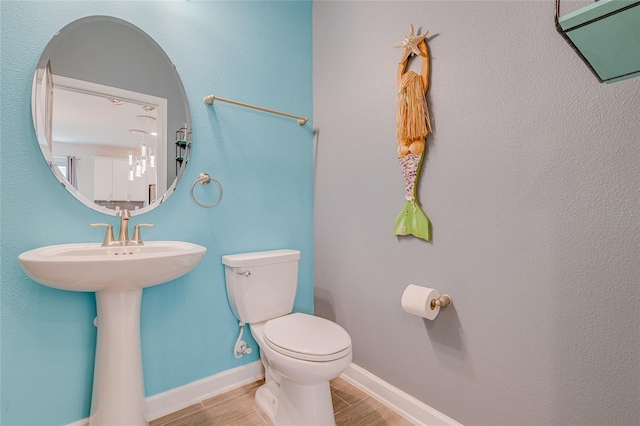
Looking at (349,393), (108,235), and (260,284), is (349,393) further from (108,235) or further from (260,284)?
(108,235)

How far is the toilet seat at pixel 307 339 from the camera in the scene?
1.22m

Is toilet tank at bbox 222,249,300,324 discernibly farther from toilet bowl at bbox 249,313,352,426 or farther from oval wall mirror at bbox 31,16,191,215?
oval wall mirror at bbox 31,16,191,215

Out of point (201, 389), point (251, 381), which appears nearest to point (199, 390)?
point (201, 389)

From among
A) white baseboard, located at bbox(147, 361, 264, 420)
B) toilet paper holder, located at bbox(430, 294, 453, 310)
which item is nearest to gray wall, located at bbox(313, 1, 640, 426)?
toilet paper holder, located at bbox(430, 294, 453, 310)

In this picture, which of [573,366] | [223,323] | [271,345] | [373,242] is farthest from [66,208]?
[573,366]

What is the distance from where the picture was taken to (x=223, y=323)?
1.72 m

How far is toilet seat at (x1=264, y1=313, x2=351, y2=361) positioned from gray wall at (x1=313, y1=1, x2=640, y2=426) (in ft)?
1.19

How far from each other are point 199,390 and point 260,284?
64 cm

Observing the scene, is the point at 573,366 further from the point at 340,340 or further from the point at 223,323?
the point at 223,323

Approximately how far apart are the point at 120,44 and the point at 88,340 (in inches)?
53.0

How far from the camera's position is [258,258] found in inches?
63.9

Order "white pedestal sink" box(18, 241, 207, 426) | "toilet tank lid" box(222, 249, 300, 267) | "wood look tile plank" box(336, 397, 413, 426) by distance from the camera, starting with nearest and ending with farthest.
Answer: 1. "white pedestal sink" box(18, 241, 207, 426)
2. "wood look tile plank" box(336, 397, 413, 426)
3. "toilet tank lid" box(222, 249, 300, 267)

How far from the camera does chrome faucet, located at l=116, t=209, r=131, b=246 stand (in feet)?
4.46

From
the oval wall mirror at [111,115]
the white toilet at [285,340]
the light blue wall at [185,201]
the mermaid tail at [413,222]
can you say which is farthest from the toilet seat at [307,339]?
the oval wall mirror at [111,115]
